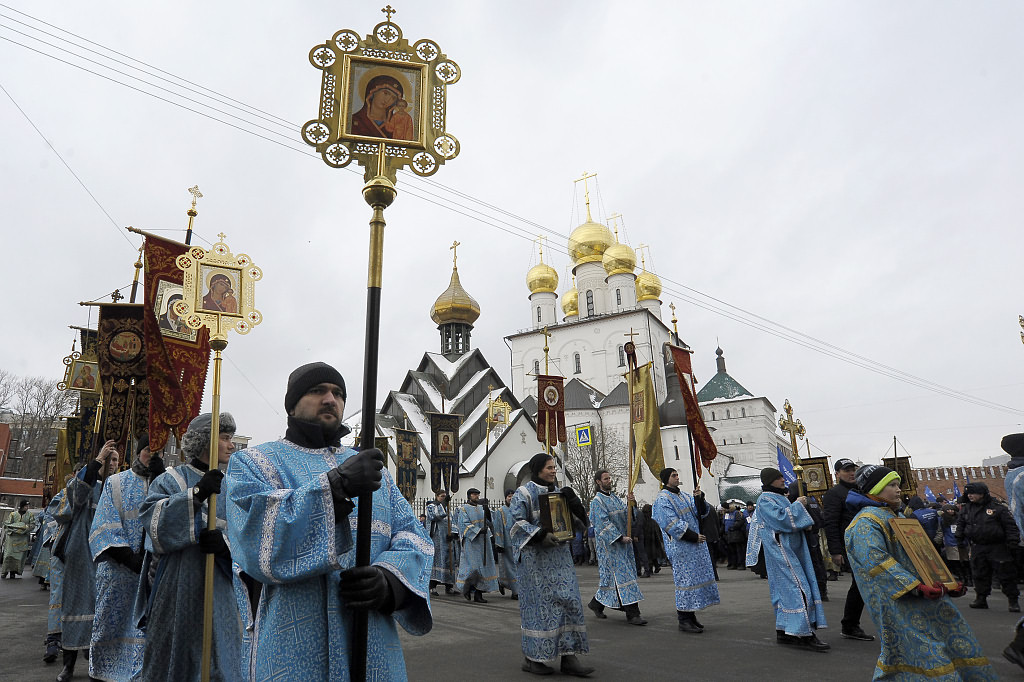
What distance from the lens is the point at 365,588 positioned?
2211 millimetres

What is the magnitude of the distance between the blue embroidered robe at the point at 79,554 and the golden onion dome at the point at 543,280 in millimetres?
48031

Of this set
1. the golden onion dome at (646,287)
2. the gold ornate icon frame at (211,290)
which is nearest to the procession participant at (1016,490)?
the gold ornate icon frame at (211,290)

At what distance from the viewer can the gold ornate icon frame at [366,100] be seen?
311 cm

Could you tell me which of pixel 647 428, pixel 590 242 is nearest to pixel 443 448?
pixel 647 428

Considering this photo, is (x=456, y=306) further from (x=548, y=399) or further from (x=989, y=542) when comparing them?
(x=989, y=542)

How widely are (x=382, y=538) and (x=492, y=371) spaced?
123ft

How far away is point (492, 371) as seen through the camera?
39.9m

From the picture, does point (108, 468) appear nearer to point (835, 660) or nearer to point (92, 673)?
point (92, 673)

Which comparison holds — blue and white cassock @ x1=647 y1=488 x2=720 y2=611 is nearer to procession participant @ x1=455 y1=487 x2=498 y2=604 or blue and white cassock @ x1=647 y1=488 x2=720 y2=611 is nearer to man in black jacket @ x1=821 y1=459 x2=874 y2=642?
man in black jacket @ x1=821 y1=459 x2=874 y2=642

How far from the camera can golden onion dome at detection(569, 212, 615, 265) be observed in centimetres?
5194

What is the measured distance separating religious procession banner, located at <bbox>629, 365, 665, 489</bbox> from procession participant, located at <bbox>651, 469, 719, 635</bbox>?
0.74 meters

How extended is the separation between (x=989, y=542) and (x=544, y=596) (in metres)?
7.25

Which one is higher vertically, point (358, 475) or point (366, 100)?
point (366, 100)

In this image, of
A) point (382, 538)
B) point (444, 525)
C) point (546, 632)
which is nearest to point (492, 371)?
point (444, 525)
